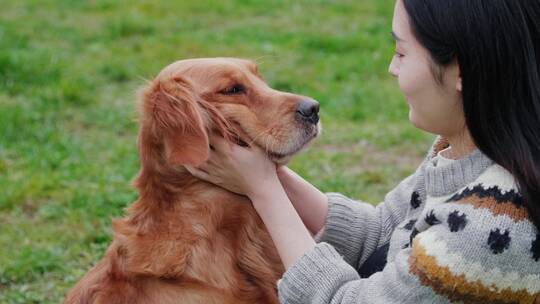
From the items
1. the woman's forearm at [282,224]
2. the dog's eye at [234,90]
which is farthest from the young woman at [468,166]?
the dog's eye at [234,90]

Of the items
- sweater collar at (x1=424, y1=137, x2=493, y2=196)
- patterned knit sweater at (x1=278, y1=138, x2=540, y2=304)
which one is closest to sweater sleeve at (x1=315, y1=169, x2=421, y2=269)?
patterned knit sweater at (x1=278, y1=138, x2=540, y2=304)

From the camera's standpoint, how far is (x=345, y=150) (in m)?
6.63

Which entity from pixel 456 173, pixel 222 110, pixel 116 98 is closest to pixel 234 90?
pixel 222 110

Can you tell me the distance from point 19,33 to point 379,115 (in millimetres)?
4158

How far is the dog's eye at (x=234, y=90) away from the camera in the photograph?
3.24 m

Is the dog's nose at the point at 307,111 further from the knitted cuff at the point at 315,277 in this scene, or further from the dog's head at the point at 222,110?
the knitted cuff at the point at 315,277

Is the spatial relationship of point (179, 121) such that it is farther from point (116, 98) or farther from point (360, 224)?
point (116, 98)

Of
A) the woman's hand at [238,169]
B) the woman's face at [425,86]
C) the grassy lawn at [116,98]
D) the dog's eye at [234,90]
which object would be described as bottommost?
the grassy lawn at [116,98]

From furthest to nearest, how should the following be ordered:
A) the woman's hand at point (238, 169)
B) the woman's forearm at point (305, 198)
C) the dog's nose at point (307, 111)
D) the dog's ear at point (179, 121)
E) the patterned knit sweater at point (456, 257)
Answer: the woman's forearm at point (305, 198) → the dog's nose at point (307, 111) → the woman's hand at point (238, 169) → the dog's ear at point (179, 121) → the patterned knit sweater at point (456, 257)

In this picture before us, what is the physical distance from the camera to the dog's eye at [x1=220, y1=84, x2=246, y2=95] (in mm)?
3238

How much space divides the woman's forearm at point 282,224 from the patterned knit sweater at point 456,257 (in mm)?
98

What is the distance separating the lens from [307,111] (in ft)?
10.6

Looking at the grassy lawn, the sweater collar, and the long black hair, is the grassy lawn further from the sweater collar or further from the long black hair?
the long black hair

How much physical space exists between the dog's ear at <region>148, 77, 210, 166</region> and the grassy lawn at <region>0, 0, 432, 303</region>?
31 centimetres
